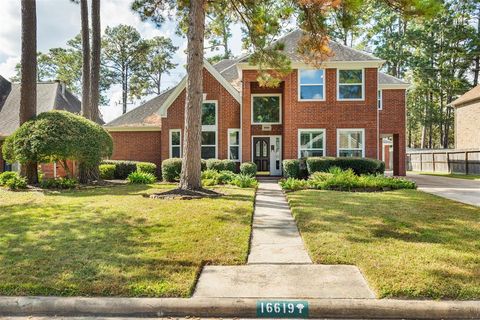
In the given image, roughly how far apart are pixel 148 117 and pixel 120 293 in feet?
63.1

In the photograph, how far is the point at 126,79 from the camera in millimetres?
43781

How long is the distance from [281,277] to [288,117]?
47.7 feet

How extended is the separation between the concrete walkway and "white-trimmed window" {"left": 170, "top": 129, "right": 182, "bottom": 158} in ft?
46.0

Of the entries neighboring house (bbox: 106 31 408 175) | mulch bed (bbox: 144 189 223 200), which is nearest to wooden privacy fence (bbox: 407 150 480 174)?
neighboring house (bbox: 106 31 408 175)

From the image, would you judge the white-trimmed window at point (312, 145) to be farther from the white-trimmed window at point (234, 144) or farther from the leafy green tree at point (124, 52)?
the leafy green tree at point (124, 52)

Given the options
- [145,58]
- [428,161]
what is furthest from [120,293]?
[145,58]

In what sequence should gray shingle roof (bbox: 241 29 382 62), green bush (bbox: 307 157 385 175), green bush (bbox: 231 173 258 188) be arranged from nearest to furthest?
green bush (bbox: 231 173 258 188) < green bush (bbox: 307 157 385 175) < gray shingle roof (bbox: 241 29 382 62)

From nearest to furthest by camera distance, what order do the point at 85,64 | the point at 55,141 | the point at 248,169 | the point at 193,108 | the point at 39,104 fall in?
the point at 193,108, the point at 55,141, the point at 85,64, the point at 248,169, the point at 39,104

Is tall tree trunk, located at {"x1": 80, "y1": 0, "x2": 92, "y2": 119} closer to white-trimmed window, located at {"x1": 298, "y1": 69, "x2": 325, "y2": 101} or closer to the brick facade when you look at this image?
the brick facade

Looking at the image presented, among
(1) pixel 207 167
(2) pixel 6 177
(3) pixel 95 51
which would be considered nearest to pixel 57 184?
(2) pixel 6 177

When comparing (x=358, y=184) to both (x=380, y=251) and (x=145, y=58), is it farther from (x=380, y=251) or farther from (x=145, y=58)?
(x=145, y=58)

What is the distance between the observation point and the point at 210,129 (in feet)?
65.3

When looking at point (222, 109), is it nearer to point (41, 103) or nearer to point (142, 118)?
point (142, 118)

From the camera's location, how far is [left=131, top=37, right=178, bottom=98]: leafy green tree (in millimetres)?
42812
